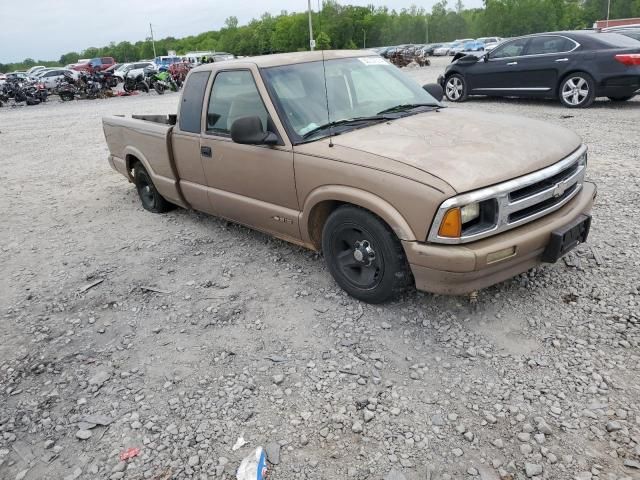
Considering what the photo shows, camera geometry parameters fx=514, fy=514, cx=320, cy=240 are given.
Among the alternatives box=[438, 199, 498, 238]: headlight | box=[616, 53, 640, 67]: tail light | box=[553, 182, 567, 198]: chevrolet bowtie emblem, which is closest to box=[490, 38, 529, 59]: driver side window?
box=[616, 53, 640, 67]: tail light

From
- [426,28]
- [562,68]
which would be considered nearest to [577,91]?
[562,68]

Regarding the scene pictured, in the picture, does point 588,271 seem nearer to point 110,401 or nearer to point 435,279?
point 435,279

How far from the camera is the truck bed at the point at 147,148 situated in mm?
5227

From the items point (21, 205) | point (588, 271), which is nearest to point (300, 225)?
point (588, 271)

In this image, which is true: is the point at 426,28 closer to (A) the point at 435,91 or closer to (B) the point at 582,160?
(A) the point at 435,91

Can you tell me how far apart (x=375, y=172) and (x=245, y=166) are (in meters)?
1.38

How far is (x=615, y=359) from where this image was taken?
291 centimetres

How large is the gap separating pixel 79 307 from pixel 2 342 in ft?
1.87

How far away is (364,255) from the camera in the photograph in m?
3.49

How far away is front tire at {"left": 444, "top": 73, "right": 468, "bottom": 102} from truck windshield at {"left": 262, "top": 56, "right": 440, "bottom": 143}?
8.66m

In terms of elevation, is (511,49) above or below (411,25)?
below

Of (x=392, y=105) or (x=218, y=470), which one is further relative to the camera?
(x=392, y=105)

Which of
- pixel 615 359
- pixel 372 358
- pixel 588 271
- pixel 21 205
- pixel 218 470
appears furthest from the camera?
pixel 21 205

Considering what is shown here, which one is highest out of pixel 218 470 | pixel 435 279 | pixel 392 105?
pixel 392 105
